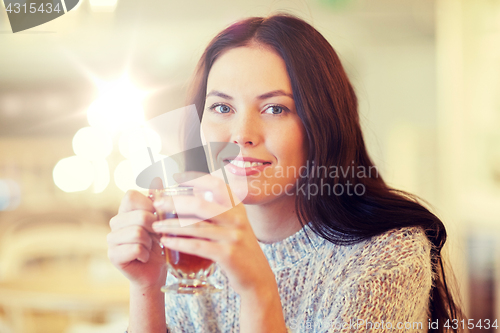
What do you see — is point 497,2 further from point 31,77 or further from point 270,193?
point 31,77

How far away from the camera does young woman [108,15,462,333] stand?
849mm

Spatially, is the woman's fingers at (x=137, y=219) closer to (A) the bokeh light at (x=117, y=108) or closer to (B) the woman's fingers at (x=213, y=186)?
(B) the woman's fingers at (x=213, y=186)

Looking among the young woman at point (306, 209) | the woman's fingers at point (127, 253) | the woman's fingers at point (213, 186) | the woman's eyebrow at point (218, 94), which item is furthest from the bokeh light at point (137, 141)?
the woman's fingers at point (213, 186)

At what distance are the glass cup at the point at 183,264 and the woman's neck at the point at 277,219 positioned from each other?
48cm

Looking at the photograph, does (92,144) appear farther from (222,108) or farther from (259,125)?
(259,125)

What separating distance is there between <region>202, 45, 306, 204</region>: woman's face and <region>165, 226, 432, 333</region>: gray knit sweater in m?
0.19

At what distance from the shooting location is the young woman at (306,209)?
0.85 meters

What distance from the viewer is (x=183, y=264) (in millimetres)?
686

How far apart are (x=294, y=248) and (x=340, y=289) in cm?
27

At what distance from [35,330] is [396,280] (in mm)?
2168

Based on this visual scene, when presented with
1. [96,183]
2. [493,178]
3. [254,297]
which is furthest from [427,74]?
[96,183]

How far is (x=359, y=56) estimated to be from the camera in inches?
79.7

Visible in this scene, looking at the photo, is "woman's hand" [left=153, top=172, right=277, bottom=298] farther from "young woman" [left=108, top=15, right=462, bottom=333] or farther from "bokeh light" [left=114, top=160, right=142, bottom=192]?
"bokeh light" [left=114, top=160, right=142, bottom=192]

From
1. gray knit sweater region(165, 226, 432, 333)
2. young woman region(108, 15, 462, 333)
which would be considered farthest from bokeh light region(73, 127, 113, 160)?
gray knit sweater region(165, 226, 432, 333)
